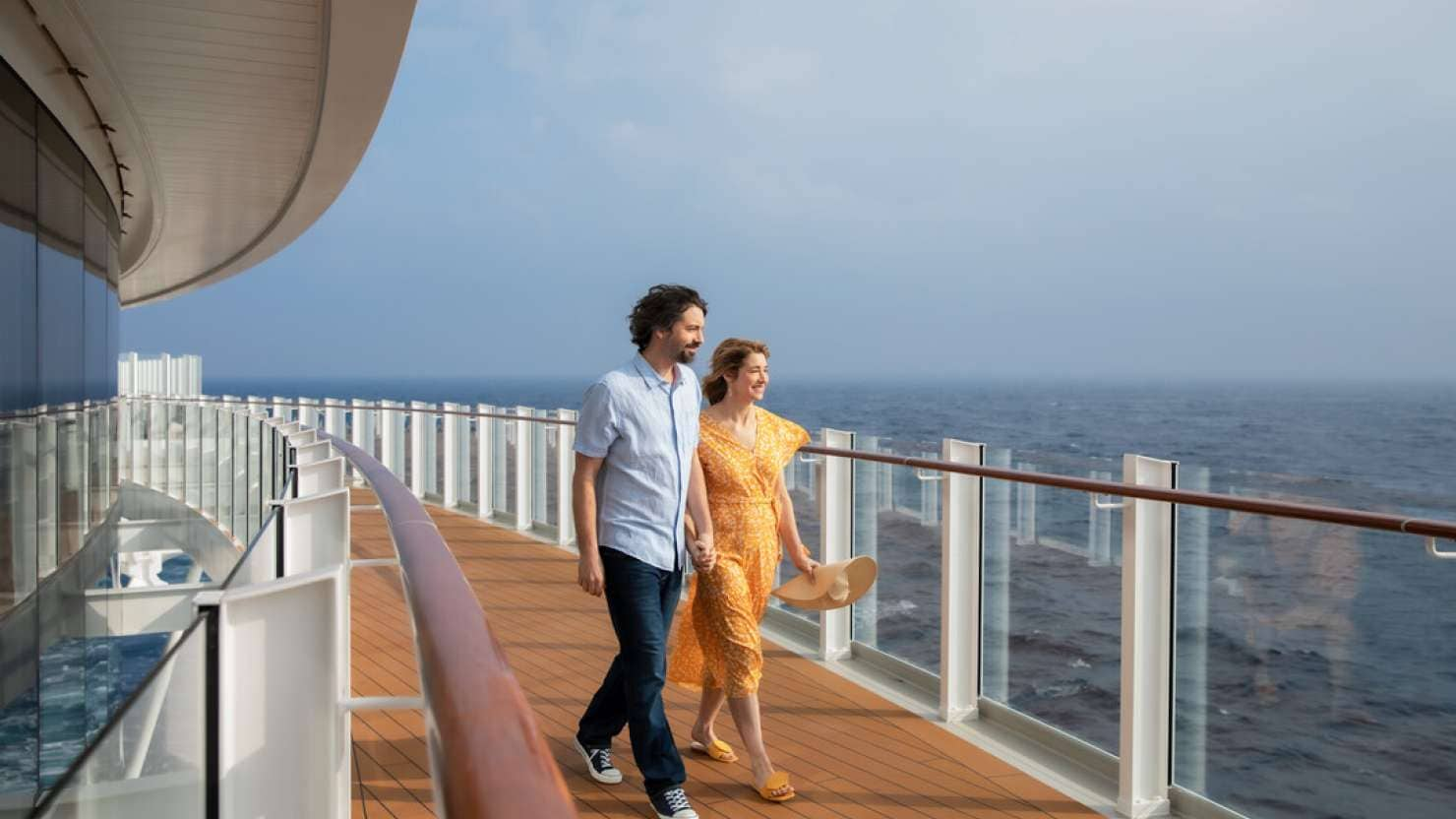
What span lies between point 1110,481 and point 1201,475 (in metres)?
0.35

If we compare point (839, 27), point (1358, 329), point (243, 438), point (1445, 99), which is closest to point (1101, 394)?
point (1358, 329)

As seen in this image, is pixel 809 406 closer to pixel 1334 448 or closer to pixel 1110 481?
pixel 1334 448

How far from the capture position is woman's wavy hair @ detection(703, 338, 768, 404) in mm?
4387

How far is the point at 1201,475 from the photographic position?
381 cm

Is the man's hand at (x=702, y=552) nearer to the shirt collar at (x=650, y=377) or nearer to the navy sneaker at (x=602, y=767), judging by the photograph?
the shirt collar at (x=650, y=377)

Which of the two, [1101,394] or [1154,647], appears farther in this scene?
[1101,394]

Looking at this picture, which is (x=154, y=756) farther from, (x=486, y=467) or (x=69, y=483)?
(x=486, y=467)

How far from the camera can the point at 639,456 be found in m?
3.95

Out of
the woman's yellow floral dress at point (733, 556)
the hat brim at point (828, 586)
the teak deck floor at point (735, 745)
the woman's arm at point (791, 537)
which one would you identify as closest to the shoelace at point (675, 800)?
the teak deck floor at point (735, 745)

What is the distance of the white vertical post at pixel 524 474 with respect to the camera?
10773 mm

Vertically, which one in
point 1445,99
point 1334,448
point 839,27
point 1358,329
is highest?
point 839,27

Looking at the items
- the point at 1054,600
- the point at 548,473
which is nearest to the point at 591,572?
the point at 1054,600

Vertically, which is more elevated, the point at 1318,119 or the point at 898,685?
the point at 1318,119

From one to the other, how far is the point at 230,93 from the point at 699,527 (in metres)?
5.09
